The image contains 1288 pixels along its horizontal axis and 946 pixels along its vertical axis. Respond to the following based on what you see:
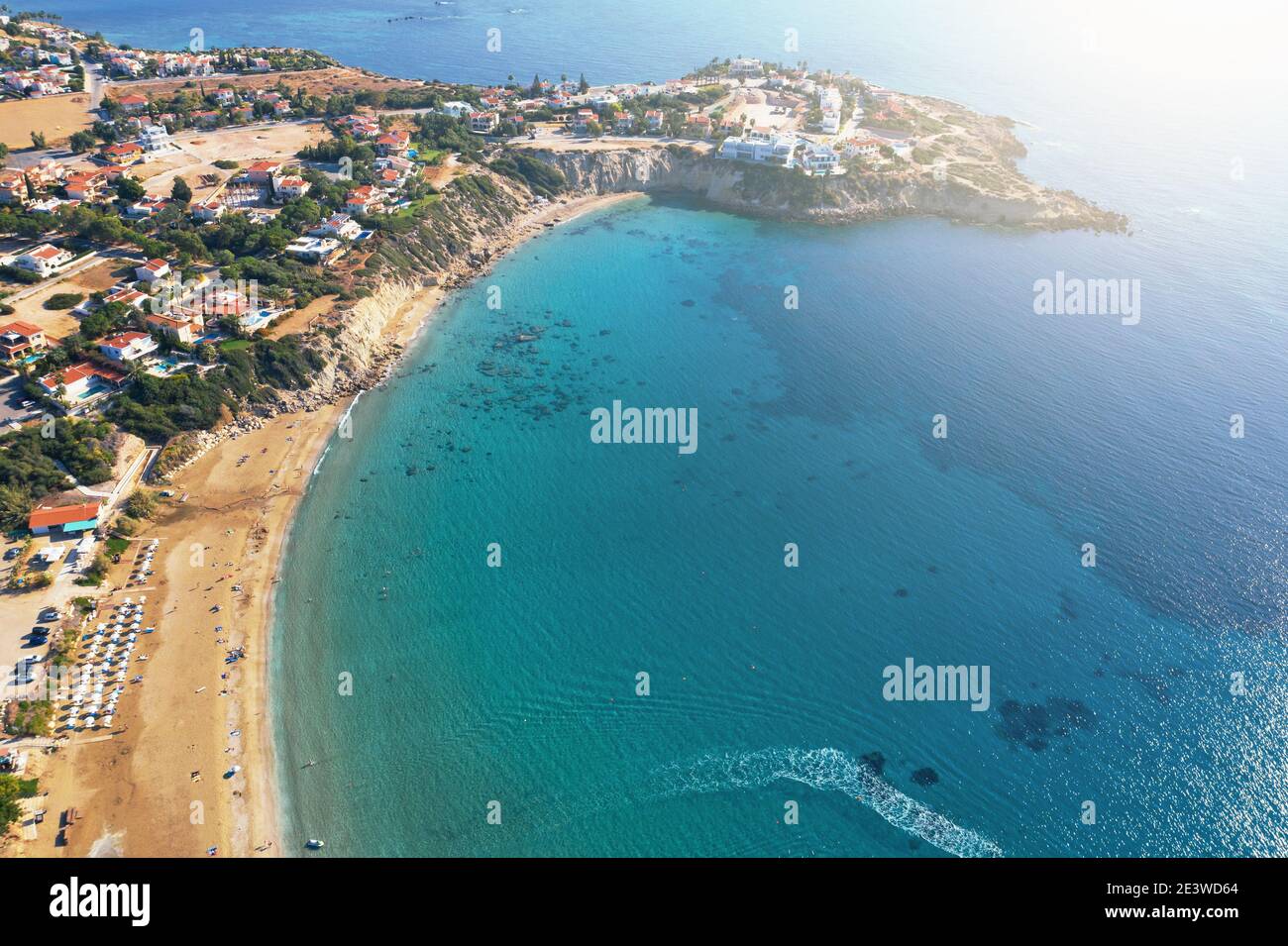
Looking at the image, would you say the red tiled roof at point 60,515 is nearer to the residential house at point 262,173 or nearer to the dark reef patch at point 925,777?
the residential house at point 262,173

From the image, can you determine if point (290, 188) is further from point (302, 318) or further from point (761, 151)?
point (761, 151)

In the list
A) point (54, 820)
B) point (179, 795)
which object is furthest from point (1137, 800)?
point (54, 820)

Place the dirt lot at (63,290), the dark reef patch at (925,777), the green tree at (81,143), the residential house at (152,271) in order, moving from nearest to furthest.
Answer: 1. the dark reef patch at (925,777)
2. the dirt lot at (63,290)
3. the residential house at (152,271)
4. the green tree at (81,143)

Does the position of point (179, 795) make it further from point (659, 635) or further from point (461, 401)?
point (461, 401)

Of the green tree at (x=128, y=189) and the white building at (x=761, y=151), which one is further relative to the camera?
the white building at (x=761, y=151)

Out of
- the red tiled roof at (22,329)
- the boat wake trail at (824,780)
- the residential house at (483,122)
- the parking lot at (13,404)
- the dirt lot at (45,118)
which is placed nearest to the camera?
the boat wake trail at (824,780)

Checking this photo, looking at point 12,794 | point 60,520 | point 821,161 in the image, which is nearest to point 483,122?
point 821,161

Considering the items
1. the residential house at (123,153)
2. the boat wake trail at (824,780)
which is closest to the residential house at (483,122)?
the residential house at (123,153)
